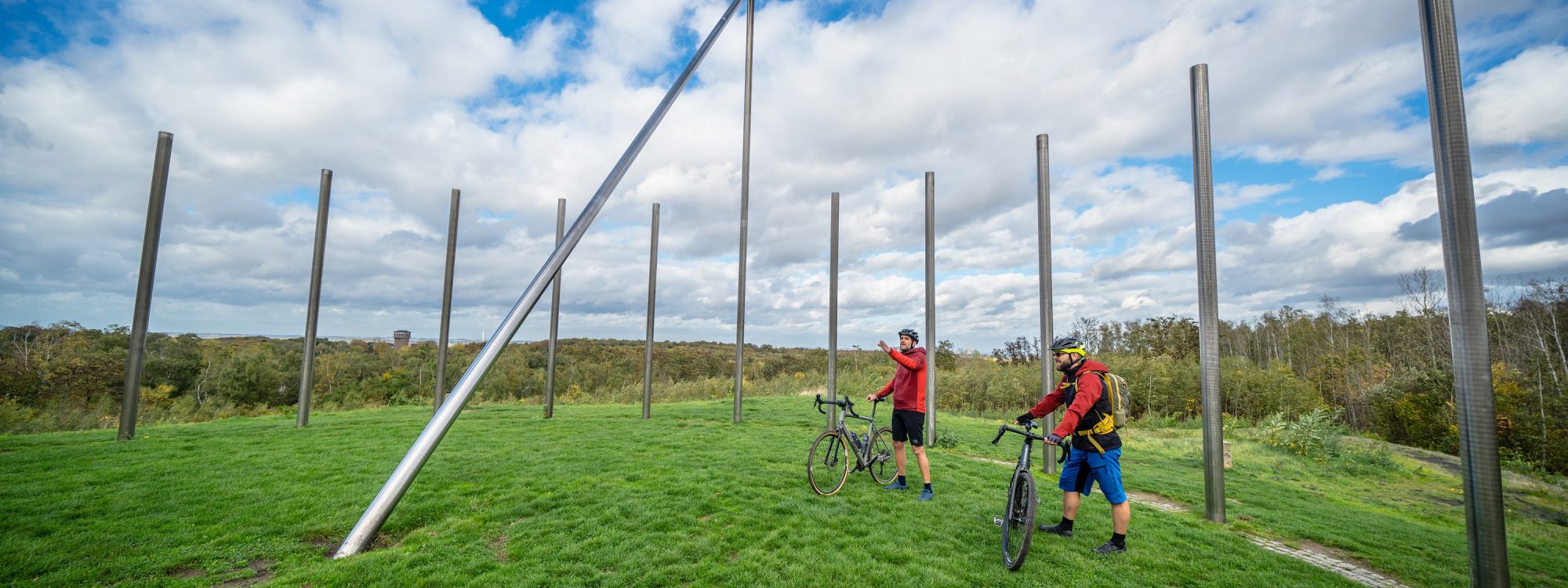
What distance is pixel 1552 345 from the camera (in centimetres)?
1370

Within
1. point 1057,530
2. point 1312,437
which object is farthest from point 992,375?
point 1057,530

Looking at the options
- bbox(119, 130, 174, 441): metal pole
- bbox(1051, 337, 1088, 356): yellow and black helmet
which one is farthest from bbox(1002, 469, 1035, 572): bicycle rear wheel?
bbox(119, 130, 174, 441): metal pole

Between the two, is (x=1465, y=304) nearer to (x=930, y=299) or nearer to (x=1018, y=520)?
(x=1018, y=520)

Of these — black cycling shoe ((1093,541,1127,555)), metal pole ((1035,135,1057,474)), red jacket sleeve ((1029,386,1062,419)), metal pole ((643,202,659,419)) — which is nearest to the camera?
black cycling shoe ((1093,541,1127,555))

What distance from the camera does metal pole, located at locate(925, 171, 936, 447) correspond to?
11.0m

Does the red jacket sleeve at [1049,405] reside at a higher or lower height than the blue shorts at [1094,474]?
higher

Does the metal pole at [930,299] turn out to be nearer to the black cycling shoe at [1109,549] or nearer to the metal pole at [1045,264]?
the metal pole at [1045,264]

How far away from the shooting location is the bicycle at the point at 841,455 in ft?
22.4

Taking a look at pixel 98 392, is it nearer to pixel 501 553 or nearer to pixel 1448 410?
pixel 501 553

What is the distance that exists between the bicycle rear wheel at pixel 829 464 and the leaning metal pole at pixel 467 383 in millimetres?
3652

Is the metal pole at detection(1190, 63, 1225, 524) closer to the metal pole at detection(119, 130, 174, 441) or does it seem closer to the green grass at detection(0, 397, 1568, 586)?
the green grass at detection(0, 397, 1568, 586)

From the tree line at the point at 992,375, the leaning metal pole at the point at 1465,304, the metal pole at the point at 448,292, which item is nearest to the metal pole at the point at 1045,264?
the tree line at the point at 992,375

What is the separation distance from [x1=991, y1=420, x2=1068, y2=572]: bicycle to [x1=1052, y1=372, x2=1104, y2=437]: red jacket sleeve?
0.23 m

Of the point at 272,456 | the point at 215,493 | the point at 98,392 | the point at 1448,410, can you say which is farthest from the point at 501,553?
the point at 98,392
